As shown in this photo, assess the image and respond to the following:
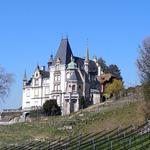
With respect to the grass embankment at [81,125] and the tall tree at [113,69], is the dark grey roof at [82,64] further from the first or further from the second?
the grass embankment at [81,125]

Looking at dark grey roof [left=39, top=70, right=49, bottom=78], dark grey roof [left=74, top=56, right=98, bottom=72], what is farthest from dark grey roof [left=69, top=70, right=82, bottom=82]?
dark grey roof [left=39, top=70, right=49, bottom=78]

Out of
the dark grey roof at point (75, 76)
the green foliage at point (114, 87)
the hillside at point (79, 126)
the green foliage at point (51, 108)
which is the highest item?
the dark grey roof at point (75, 76)

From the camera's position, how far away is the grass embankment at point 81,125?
6912 centimetres

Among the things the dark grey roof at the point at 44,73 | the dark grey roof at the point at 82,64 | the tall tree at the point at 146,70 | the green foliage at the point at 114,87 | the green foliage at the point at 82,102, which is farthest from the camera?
the dark grey roof at the point at 44,73

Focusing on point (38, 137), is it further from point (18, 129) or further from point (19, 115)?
point (19, 115)

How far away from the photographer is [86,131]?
69625 millimetres

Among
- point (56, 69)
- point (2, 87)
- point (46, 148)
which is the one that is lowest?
point (46, 148)

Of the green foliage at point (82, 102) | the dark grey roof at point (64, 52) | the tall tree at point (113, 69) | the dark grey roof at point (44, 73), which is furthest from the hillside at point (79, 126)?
the tall tree at point (113, 69)

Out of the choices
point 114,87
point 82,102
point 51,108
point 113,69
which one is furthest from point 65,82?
point 113,69

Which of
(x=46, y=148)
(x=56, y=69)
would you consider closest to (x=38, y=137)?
(x=46, y=148)

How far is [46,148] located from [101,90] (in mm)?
75511

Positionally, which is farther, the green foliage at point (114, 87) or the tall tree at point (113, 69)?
the tall tree at point (113, 69)

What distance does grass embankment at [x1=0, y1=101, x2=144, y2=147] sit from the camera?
69125mm

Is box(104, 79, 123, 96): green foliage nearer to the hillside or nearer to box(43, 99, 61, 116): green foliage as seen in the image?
box(43, 99, 61, 116): green foliage
